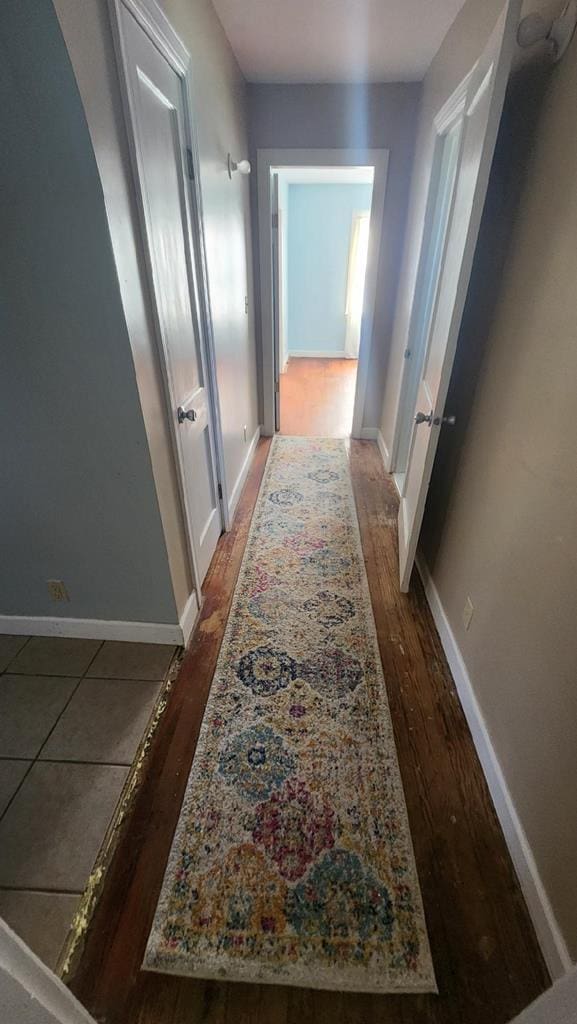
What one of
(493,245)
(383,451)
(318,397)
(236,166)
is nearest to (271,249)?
(236,166)

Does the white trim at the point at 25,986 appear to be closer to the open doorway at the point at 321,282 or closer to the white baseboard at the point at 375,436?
the white baseboard at the point at 375,436

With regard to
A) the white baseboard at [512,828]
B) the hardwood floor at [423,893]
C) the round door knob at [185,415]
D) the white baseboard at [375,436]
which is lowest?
the hardwood floor at [423,893]

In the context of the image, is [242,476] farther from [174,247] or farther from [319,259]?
[319,259]

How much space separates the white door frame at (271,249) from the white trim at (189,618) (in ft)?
7.62

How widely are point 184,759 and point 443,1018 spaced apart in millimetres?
884

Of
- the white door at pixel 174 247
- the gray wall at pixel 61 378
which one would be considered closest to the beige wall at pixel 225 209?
the white door at pixel 174 247

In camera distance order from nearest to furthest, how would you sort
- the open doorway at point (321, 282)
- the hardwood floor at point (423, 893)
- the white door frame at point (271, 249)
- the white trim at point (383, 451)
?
the hardwood floor at point (423, 893) → the white door frame at point (271, 249) → the white trim at point (383, 451) → the open doorway at point (321, 282)

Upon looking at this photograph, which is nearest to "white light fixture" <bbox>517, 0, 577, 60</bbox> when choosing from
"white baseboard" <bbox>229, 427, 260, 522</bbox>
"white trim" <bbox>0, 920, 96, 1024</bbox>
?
"white trim" <bbox>0, 920, 96, 1024</bbox>

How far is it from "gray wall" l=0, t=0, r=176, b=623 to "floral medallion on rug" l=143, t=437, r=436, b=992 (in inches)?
19.9

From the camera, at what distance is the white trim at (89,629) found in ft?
5.97

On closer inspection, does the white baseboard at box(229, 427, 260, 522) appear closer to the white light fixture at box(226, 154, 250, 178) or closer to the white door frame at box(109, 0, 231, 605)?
the white door frame at box(109, 0, 231, 605)

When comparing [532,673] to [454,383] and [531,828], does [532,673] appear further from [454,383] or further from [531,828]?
[454,383]

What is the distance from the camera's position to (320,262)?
242 inches

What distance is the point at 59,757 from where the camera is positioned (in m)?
1.42
